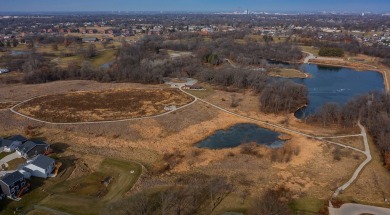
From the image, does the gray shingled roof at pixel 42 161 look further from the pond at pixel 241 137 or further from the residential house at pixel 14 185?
the pond at pixel 241 137

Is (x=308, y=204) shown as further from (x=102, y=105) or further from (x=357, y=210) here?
(x=102, y=105)

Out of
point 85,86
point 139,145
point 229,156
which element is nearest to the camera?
point 229,156

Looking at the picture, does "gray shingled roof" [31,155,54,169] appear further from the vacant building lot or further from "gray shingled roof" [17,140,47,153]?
the vacant building lot

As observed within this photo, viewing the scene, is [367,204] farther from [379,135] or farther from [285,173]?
[379,135]

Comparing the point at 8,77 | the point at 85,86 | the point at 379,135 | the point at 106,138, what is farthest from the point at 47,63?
the point at 379,135

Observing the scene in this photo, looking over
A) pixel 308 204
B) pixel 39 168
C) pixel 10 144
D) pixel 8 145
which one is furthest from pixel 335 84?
pixel 8 145

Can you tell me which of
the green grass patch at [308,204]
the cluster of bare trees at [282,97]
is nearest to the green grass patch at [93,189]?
the green grass patch at [308,204]
